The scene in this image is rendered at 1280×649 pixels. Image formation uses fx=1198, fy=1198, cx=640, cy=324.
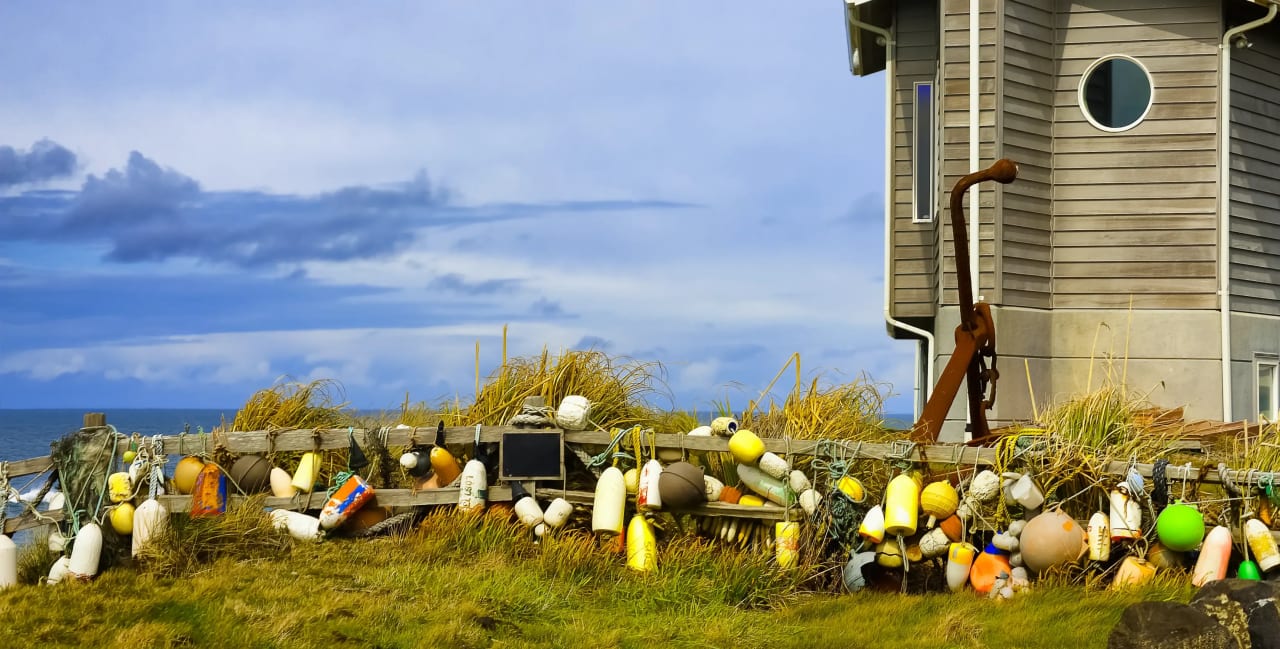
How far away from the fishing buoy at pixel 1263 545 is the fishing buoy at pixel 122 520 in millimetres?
7553

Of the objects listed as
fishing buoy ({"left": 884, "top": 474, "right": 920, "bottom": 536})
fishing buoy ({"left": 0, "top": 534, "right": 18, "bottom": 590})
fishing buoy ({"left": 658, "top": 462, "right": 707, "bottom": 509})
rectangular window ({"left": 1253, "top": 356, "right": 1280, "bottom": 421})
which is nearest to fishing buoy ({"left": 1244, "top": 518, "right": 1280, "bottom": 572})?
fishing buoy ({"left": 884, "top": 474, "right": 920, "bottom": 536})

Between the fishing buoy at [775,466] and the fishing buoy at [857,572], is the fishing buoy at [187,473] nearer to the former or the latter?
the fishing buoy at [775,466]

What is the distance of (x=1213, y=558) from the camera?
756 cm

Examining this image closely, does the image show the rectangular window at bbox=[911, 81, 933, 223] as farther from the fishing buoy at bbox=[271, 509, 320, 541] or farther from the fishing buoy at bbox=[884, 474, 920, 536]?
the fishing buoy at bbox=[271, 509, 320, 541]

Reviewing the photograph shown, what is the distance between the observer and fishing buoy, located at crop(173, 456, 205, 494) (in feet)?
29.9

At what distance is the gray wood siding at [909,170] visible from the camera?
14.4m

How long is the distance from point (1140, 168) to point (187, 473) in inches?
412

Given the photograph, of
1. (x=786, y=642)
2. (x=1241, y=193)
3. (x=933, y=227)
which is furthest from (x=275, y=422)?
(x=1241, y=193)

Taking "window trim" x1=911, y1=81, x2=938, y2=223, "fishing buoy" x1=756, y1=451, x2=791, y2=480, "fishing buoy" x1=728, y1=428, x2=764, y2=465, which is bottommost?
"fishing buoy" x1=756, y1=451, x2=791, y2=480

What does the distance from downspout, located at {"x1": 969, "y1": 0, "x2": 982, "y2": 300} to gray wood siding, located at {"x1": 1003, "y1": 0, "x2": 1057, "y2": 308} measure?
29 cm

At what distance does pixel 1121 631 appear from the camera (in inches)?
237

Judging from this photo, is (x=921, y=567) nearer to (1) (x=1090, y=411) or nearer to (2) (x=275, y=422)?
(1) (x=1090, y=411)

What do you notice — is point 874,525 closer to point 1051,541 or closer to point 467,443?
point 1051,541

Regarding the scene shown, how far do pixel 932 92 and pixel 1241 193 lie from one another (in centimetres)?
373
